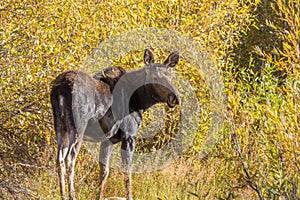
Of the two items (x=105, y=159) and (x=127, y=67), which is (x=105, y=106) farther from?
(x=127, y=67)

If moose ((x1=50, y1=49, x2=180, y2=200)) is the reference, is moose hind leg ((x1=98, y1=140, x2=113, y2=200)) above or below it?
below

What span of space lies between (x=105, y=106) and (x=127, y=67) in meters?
1.76

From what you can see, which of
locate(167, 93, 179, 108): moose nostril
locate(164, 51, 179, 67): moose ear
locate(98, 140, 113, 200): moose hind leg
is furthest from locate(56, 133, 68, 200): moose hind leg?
locate(164, 51, 179, 67): moose ear

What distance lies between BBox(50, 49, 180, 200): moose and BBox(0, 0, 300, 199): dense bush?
333mm

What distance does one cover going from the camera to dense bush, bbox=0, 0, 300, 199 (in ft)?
23.0

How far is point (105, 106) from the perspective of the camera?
9195mm

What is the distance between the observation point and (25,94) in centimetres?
846

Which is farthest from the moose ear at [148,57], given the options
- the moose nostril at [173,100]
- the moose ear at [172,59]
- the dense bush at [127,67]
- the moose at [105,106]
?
the dense bush at [127,67]

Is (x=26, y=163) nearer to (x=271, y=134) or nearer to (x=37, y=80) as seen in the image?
(x=37, y=80)

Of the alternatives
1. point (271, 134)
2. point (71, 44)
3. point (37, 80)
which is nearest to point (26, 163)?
point (37, 80)

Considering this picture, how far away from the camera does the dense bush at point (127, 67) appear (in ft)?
23.0

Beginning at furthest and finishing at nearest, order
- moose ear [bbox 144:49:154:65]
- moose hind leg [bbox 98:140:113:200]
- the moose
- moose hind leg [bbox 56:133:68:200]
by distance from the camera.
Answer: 1. moose ear [bbox 144:49:154:65]
2. moose hind leg [bbox 98:140:113:200]
3. the moose
4. moose hind leg [bbox 56:133:68:200]

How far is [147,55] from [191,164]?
8.12 feet

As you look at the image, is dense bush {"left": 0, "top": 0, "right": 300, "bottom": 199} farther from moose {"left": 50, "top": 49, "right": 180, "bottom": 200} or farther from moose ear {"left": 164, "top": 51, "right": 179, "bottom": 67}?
moose ear {"left": 164, "top": 51, "right": 179, "bottom": 67}
